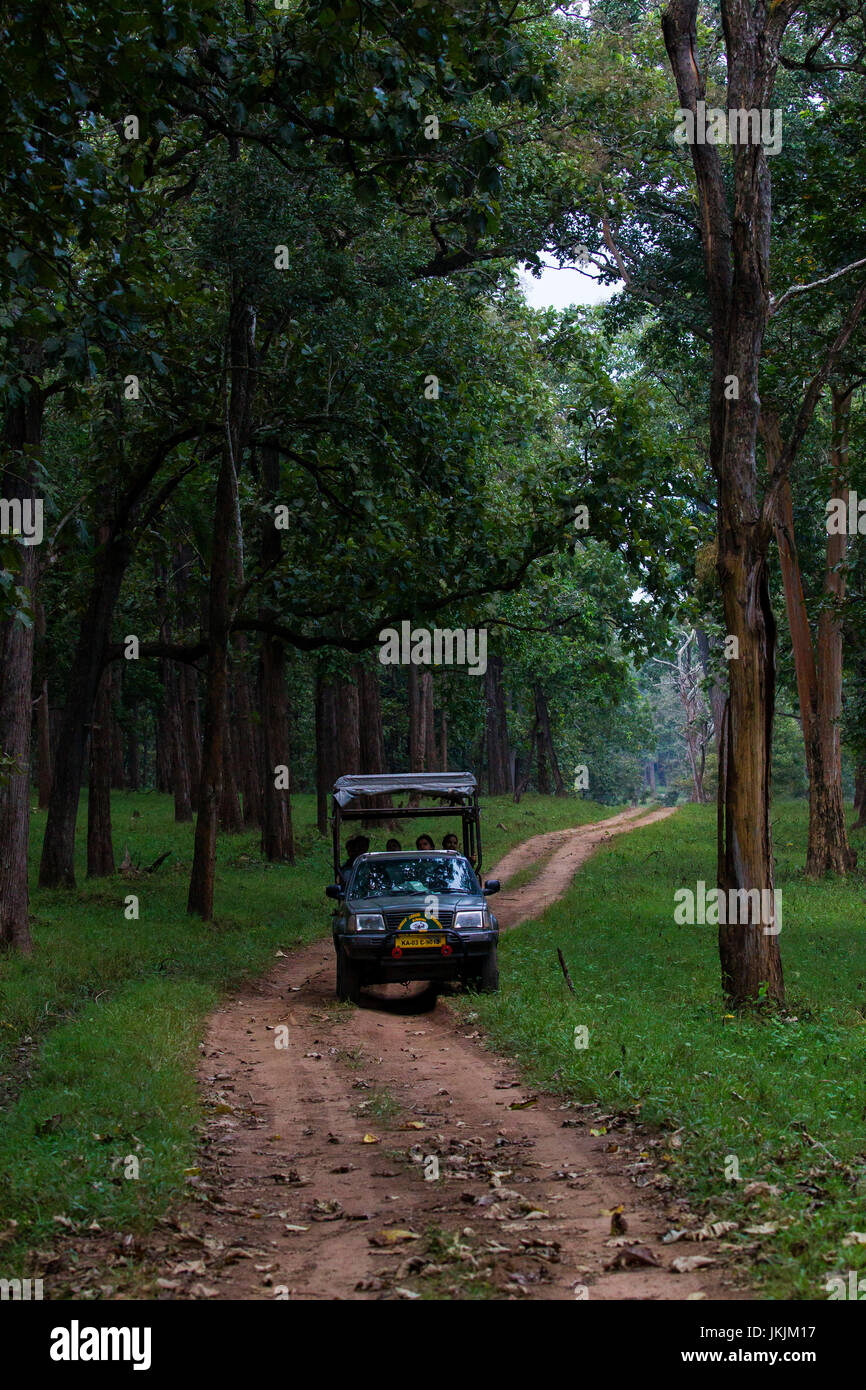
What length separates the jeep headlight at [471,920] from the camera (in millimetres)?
13430

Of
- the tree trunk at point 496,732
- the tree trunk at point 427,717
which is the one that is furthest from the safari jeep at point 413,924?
the tree trunk at point 496,732

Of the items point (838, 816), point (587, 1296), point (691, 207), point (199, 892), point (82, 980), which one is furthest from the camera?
point (838, 816)

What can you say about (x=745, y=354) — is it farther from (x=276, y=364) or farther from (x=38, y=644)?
(x=38, y=644)

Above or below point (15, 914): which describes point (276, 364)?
above

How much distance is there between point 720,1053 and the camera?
9.95 metres

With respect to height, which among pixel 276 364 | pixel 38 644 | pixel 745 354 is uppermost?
pixel 276 364

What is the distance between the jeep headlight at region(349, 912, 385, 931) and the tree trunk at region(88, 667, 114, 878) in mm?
10805

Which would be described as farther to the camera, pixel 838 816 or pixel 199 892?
pixel 838 816

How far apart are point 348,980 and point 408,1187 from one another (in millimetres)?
6505

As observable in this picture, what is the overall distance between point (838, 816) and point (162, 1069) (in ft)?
66.1

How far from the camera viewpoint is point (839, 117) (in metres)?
18.0

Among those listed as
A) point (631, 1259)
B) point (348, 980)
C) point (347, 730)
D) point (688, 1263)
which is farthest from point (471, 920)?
point (347, 730)

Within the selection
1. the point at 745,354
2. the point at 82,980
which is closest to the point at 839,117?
the point at 745,354

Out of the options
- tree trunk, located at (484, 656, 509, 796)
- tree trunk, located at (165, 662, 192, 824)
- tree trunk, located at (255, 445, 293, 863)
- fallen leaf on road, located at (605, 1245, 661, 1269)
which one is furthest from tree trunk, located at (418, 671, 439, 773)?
fallen leaf on road, located at (605, 1245, 661, 1269)
